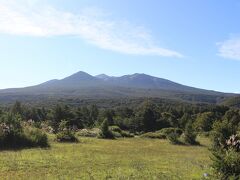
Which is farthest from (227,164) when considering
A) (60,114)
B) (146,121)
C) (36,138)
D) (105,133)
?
(146,121)

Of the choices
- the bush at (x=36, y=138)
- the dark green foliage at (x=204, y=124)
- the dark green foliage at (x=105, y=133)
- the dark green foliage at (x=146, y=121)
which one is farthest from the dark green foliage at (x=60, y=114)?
the bush at (x=36, y=138)

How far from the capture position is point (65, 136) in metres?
42.2

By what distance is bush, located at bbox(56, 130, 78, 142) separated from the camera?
41781mm

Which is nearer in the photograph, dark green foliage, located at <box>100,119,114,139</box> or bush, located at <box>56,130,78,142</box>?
bush, located at <box>56,130,78,142</box>

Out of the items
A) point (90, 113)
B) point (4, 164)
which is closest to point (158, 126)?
point (90, 113)

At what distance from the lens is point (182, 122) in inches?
3469

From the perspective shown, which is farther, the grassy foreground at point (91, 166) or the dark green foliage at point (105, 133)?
the dark green foliage at point (105, 133)

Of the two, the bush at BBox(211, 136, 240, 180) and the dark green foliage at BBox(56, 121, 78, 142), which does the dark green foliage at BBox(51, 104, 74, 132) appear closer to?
the dark green foliage at BBox(56, 121, 78, 142)

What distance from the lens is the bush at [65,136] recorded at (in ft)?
137

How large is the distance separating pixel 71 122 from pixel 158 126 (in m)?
20.9

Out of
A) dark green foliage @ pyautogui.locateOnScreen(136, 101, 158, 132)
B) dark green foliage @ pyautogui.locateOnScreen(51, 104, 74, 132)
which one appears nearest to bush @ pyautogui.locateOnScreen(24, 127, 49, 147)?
dark green foliage @ pyautogui.locateOnScreen(51, 104, 74, 132)

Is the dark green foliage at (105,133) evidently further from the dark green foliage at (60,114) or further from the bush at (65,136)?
the dark green foliage at (60,114)

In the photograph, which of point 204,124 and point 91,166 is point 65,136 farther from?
point 204,124

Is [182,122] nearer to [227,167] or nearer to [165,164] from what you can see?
[165,164]
